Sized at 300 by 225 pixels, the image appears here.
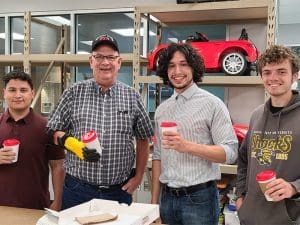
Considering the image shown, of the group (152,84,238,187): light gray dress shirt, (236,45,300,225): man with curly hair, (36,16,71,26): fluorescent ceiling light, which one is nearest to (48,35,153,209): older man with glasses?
(152,84,238,187): light gray dress shirt

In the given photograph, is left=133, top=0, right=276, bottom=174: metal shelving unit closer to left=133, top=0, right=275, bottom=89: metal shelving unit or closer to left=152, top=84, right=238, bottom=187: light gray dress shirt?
left=133, top=0, right=275, bottom=89: metal shelving unit

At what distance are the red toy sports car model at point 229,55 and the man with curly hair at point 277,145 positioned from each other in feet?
3.61

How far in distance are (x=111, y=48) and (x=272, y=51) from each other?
3.00 ft

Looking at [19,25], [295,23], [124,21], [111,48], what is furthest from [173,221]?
[295,23]

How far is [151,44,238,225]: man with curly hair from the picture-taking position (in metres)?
1.88

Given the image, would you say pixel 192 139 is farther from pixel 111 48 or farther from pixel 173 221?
pixel 111 48

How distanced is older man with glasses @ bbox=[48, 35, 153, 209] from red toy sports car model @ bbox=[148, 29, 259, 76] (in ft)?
2.69

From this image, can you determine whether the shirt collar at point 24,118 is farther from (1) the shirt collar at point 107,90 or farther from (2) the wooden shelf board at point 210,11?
(2) the wooden shelf board at point 210,11

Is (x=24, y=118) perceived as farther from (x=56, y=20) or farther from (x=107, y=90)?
(x=56, y=20)

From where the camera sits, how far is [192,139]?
1.91 meters

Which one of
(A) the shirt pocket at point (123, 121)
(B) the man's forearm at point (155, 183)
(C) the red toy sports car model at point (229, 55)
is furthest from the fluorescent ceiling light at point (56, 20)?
(B) the man's forearm at point (155, 183)

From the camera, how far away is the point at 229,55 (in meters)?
2.95

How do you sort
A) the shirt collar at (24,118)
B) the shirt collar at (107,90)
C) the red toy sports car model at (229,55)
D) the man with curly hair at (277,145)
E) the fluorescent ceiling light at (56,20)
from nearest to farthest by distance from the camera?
1. the man with curly hair at (277,145)
2. the shirt collar at (107,90)
3. the shirt collar at (24,118)
4. the red toy sports car model at (229,55)
5. the fluorescent ceiling light at (56,20)

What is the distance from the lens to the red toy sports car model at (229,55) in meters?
2.89
